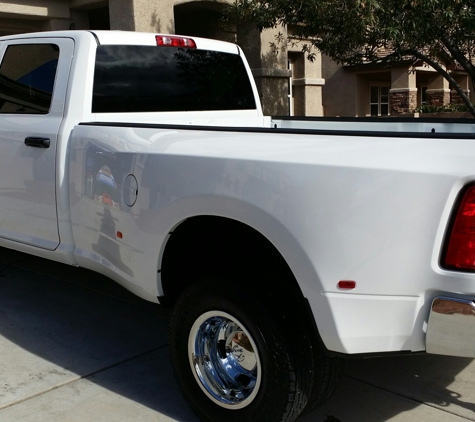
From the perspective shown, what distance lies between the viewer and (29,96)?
450 centimetres

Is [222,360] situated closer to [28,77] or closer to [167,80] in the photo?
[167,80]

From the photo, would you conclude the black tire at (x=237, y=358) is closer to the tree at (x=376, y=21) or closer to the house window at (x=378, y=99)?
the tree at (x=376, y=21)

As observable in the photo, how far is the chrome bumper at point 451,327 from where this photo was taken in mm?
2363

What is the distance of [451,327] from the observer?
2396 millimetres

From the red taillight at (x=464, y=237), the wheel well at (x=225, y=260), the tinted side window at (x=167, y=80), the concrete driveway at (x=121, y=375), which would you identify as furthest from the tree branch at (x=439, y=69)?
the red taillight at (x=464, y=237)

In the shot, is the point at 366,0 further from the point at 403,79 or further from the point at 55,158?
Answer: the point at 403,79

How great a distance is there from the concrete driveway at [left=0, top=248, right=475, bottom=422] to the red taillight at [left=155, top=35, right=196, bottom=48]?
A: 6.54ft

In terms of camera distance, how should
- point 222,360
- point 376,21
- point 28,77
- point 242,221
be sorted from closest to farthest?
point 242,221, point 222,360, point 28,77, point 376,21

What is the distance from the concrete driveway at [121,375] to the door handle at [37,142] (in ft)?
4.33

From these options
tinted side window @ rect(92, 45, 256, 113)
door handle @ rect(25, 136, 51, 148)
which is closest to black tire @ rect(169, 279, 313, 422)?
door handle @ rect(25, 136, 51, 148)

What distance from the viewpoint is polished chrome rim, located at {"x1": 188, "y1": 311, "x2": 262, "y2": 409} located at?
3014mm

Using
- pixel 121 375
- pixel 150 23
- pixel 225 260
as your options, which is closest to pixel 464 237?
pixel 225 260

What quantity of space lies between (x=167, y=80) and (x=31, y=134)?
1029mm

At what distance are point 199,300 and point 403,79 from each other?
18268mm
